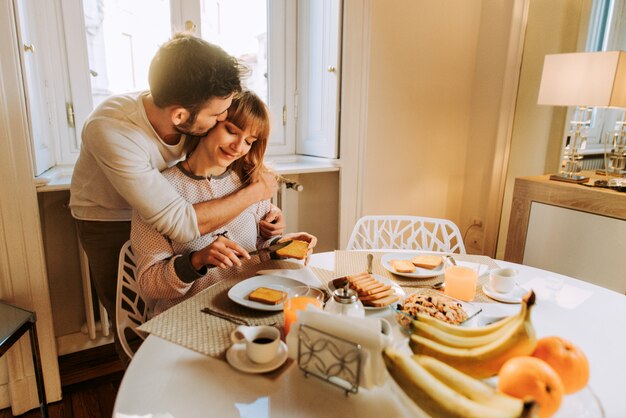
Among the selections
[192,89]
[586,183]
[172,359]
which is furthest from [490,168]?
[172,359]

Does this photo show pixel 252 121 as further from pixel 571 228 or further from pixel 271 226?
pixel 571 228

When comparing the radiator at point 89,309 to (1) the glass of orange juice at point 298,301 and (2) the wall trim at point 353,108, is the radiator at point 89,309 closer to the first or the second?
(1) the glass of orange juice at point 298,301

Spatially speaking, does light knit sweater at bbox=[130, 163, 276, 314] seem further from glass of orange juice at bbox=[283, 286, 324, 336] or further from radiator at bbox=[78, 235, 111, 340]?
radiator at bbox=[78, 235, 111, 340]

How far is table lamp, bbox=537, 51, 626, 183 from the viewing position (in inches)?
73.7

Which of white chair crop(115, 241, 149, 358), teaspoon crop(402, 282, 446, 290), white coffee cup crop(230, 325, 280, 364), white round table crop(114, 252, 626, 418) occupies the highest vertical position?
white coffee cup crop(230, 325, 280, 364)

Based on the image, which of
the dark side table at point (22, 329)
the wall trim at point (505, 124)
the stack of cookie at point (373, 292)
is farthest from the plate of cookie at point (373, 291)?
the wall trim at point (505, 124)

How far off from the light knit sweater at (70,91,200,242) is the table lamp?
1.81 meters

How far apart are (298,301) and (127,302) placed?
723 mm

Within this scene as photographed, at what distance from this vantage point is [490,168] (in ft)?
8.86

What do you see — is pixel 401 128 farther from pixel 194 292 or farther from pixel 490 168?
pixel 194 292

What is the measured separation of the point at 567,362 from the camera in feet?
2.17

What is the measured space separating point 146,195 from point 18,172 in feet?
2.22

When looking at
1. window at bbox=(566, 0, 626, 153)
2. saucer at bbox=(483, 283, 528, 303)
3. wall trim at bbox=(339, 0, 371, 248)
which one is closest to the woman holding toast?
saucer at bbox=(483, 283, 528, 303)

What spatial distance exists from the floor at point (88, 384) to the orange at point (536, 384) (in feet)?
5.16
